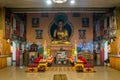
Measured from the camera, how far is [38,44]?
2556 centimetres

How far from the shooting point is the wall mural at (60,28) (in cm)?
2588

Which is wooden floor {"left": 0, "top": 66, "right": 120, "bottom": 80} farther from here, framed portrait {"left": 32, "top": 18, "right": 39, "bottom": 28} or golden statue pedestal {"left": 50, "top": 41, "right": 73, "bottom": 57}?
framed portrait {"left": 32, "top": 18, "right": 39, "bottom": 28}

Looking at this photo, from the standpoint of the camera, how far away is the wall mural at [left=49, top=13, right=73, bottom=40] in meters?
25.9

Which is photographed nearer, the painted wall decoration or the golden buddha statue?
the painted wall decoration

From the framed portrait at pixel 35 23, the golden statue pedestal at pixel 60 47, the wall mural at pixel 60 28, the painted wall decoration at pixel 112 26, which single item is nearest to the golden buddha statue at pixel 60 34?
the wall mural at pixel 60 28

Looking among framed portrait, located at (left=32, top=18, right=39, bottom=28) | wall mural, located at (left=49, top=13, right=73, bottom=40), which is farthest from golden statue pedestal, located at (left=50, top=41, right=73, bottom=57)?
framed portrait, located at (left=32, top=18, right=39, bottom=28)

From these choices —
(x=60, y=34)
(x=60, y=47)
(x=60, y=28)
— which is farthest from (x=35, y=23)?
(x=60, y=47)

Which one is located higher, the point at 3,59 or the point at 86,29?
the point at 86,29

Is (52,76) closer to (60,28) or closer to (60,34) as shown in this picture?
(60,34)

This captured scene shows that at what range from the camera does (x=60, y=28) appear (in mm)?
26250

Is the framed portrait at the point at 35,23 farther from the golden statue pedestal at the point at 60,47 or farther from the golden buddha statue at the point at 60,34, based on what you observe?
the golden statue pedestal at the point at 60,47

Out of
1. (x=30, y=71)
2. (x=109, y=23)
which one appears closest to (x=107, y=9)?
(x=109, y=23)

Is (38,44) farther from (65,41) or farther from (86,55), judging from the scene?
(86,55)

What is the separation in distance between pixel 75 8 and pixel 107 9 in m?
2.30
